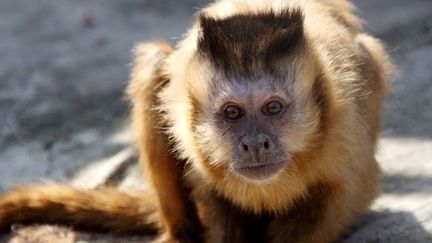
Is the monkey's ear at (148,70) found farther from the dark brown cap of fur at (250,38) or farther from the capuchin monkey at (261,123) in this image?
the dark brown cap of fur at (250,38)

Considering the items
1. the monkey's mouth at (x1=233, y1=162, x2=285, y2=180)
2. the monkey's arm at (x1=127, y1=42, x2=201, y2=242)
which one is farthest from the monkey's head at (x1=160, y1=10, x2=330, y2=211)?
the monkey's arm at (x1=127, y1=42, x2=201, y2=242)

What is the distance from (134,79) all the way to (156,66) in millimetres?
252

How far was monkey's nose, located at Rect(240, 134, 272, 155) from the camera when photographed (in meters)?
5.80

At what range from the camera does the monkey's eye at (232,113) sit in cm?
598

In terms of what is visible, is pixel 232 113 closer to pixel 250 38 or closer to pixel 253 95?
pixel 253 95

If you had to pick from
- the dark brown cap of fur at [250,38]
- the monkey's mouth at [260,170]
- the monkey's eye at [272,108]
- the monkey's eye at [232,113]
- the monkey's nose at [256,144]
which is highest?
the dark brown cap of fur at [250,38]

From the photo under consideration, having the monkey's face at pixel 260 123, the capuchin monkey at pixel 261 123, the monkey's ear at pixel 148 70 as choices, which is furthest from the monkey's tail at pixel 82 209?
the monkey's face at pixel 260 123

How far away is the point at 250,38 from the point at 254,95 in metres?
0.40

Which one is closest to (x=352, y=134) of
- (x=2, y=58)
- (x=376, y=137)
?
(x=376, y=137)

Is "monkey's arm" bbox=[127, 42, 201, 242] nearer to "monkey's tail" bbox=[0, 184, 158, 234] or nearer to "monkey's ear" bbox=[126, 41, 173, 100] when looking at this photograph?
"monkey's ear" bbox=[126, 41, 173, 100]

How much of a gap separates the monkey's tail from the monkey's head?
1.11 m

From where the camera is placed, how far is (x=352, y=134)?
244 inches

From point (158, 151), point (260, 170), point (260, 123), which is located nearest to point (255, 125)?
point (260, 123)

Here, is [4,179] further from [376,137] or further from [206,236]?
[376,137]
